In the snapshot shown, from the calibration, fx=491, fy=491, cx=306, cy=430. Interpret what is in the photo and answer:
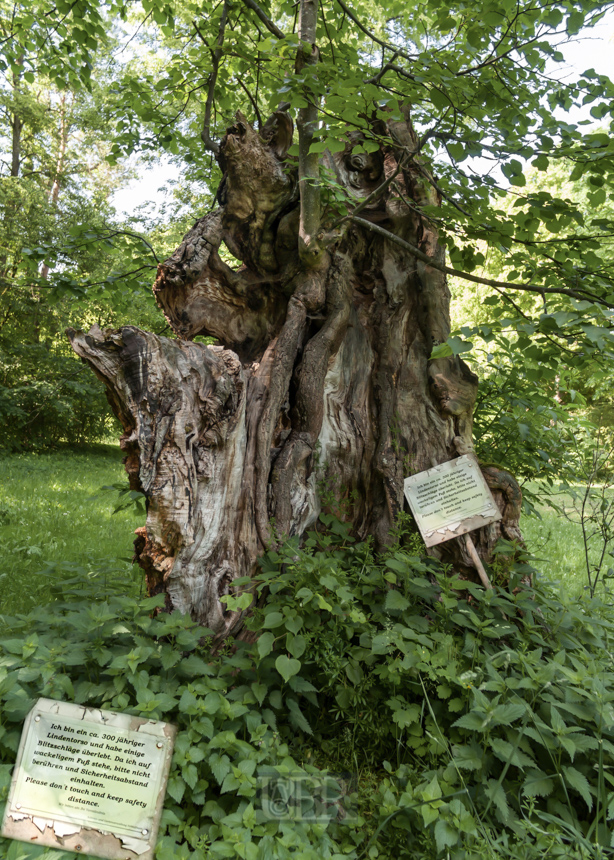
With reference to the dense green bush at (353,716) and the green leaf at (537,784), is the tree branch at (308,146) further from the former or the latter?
the green leaf at (537,784)

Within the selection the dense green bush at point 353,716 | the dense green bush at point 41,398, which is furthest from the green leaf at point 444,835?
the dense green bush at point 41,398

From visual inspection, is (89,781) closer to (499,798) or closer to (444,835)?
(444,835)

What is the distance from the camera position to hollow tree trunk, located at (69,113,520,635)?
8.06ft

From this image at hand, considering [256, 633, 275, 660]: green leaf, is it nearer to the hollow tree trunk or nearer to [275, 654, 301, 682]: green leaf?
[275, 654, 301, 682]: green leaf

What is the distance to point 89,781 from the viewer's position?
1.73 metres

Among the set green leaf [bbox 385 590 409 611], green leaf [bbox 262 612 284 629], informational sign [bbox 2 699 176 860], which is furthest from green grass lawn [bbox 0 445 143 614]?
green leaf [bbox 385 590 409 611]

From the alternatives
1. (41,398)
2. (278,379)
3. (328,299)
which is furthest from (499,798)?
(41,398)

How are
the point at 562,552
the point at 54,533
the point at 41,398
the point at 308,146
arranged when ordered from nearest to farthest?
the point at 308,146 < the point at 54,533 < the point at 562,552 < the point at 41,398

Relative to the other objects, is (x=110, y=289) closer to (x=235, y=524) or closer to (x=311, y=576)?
(x=235, y=524)

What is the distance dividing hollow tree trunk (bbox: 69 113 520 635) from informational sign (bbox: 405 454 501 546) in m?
0.10

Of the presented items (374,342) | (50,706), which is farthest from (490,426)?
(50,706)

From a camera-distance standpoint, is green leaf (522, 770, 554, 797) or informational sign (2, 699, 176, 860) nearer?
informational sign (2, 699, 176, 860)

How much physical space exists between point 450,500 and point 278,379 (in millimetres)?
1340

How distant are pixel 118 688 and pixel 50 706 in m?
0.23
